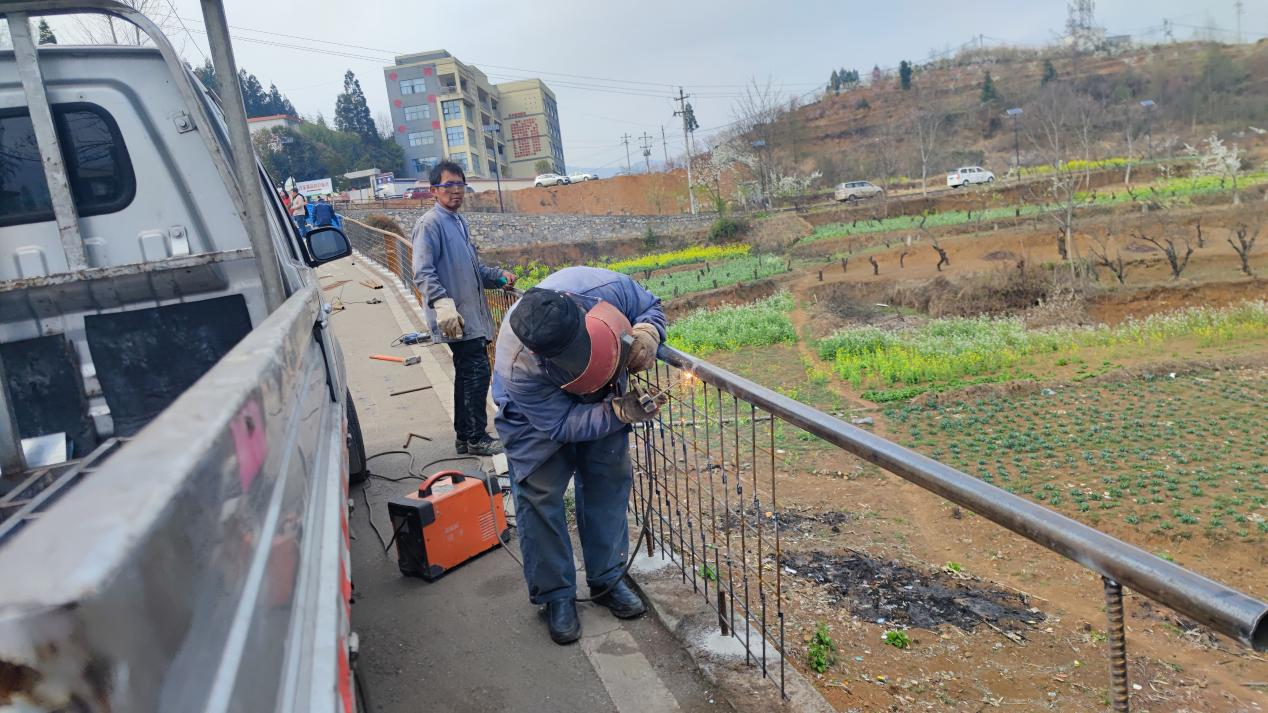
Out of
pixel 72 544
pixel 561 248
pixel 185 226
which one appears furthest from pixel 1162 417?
pixel 561 248

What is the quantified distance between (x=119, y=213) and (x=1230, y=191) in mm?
33534

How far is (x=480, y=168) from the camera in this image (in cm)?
7750

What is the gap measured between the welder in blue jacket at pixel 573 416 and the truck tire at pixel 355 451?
6.32 ft

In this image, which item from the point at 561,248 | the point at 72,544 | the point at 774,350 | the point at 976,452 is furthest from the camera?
the point at 561,248

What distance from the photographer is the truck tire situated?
4.83 metres

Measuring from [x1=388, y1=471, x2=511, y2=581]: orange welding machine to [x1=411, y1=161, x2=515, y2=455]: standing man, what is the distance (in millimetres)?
1204

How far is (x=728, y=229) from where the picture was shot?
33.7m

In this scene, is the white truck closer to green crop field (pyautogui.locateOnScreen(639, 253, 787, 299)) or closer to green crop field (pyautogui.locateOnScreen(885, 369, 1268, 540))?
green crop field (pyautogui.locateOnScreen(885, 369, 1268, 540))

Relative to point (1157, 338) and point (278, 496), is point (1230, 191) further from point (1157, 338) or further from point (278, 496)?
point (278, 496)

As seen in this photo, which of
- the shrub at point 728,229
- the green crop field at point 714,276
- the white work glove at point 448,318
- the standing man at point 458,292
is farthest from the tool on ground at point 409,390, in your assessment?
the shrub at point 728,229

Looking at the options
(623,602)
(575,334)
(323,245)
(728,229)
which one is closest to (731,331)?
(323,245)

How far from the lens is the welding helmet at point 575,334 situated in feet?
8.70

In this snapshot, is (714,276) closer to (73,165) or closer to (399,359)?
(399,359)

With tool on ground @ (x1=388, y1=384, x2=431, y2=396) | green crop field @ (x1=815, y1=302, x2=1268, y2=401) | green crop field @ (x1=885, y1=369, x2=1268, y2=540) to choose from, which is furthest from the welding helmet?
green crop field @ (x1=815, y1=302, x2=1268, y2=401)
